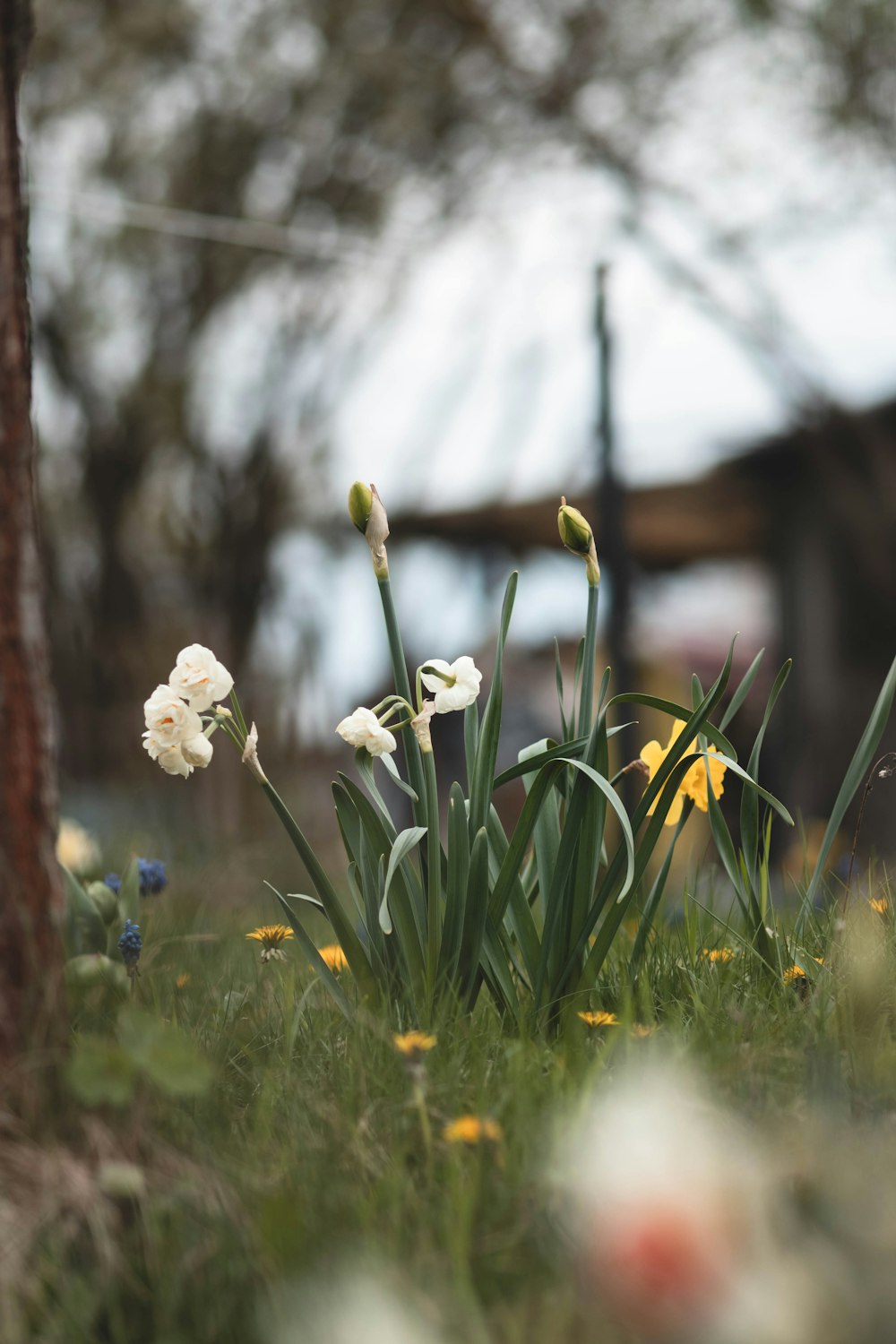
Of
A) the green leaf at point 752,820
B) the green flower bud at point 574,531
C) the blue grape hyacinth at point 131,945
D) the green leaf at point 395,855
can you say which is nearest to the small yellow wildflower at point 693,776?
the green leaf at point 752,820

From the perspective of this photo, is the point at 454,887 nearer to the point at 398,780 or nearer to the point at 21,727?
the point at 398,780

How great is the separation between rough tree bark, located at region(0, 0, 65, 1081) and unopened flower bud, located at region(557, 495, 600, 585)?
27.0 inches

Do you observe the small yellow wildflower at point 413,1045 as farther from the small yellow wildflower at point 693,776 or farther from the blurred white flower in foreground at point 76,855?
the blurred white flower in foreground at point 76,855

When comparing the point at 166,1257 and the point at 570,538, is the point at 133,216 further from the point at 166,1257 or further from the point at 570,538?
the point at 166,1257

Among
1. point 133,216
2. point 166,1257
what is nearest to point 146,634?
point 133,216

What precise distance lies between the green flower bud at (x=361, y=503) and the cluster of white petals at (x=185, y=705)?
0.88 feet

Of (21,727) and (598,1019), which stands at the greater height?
(21,727)

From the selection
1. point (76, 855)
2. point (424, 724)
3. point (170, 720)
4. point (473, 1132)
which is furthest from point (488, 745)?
point (76, 855)

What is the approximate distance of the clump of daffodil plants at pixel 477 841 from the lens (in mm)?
1511

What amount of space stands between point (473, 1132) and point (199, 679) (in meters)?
0.69

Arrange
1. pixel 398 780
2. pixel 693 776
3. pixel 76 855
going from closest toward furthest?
pixel 398 780
pixel 693 776
pixel 76 855

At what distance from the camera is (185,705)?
1.53 metres

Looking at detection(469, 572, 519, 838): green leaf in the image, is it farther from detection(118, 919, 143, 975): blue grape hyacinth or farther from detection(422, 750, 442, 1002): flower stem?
detection(118, 919, 143, 975): blue grape hyacinth

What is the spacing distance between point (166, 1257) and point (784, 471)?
6.78m
